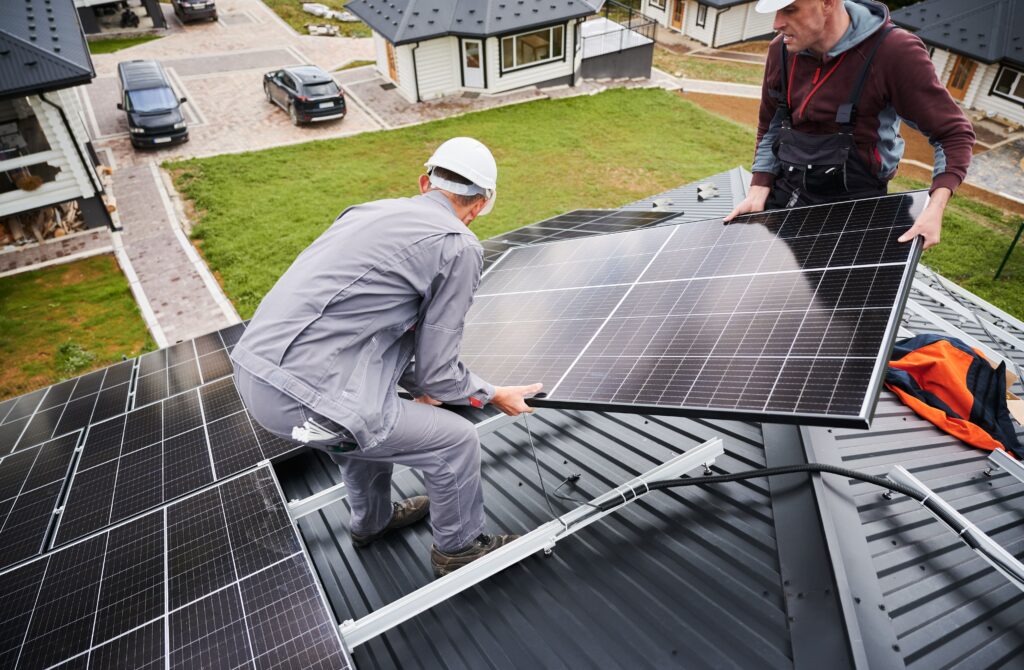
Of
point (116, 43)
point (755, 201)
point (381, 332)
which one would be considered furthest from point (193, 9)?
point (381, 332)

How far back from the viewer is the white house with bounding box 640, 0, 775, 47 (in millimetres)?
37344

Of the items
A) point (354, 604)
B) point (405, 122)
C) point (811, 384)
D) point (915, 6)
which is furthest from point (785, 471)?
point (915, 6)

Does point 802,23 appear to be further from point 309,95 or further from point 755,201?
point 309,95

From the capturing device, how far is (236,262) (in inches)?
693

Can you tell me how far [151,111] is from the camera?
76.0ft

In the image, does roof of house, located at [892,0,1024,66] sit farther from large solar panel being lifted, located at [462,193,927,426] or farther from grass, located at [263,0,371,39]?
grass, located at [263,0,371,39]

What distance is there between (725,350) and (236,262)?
55.9ft

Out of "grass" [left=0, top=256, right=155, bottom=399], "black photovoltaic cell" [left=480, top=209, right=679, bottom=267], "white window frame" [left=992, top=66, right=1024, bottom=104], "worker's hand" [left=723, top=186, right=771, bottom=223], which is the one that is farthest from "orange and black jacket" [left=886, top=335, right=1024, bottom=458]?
"white window frame" [left=992, top=66, right=1024, bottom=104]

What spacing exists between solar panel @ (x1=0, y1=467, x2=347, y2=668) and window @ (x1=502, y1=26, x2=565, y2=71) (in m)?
27.6

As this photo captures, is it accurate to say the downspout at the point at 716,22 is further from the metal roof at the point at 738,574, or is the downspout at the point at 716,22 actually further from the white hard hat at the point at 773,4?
the metal roof at the point at 738,574

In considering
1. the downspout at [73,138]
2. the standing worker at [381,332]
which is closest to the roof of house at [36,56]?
the downspout at [73,138]

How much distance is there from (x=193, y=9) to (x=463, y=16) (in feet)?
68.1

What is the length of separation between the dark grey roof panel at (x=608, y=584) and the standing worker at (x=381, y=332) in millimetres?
1047

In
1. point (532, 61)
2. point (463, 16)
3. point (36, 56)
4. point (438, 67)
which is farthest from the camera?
point (532, 61)
